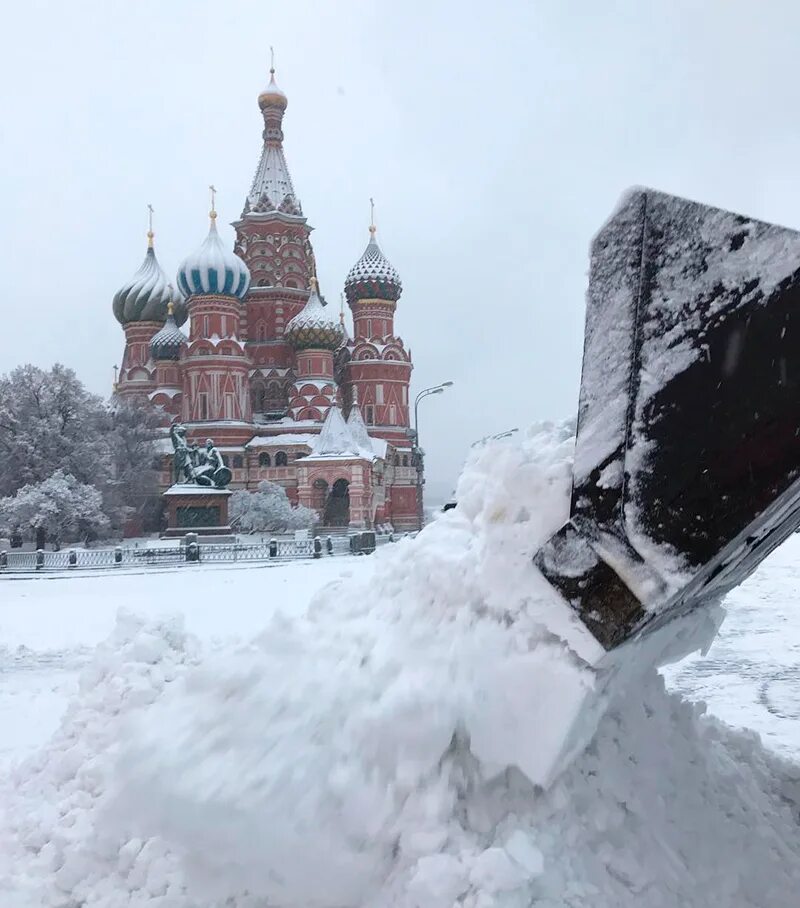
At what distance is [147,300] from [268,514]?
637 inches

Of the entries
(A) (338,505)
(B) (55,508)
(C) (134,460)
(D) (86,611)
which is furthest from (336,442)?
(D) (86,611)

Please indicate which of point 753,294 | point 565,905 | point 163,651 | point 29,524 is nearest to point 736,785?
point 565,905

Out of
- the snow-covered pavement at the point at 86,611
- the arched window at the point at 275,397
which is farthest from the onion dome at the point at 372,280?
the snow-covered pavement at the point at 86,611

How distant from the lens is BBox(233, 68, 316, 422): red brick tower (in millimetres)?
38375

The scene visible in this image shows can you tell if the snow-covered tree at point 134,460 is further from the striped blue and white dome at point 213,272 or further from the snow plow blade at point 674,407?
the snow plow blade at point 674,407

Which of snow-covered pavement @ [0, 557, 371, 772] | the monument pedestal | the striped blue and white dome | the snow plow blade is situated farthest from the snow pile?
the striped blue and white dome

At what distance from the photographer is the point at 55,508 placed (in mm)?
24828

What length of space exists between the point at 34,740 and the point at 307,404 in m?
30.8

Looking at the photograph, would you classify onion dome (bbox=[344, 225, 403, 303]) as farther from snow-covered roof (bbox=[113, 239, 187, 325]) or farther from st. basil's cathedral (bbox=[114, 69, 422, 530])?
snow-covered roof (bbox=[113, 239, 187, 325])

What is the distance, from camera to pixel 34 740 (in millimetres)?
5090

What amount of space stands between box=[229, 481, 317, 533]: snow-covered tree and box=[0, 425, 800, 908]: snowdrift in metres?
27.3

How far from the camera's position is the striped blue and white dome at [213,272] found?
35.2 meters

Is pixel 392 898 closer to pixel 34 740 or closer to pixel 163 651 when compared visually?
pixel 163 651

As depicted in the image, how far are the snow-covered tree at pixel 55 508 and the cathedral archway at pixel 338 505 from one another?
30.8 feet
